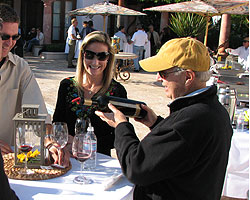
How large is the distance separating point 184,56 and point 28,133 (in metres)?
1.09

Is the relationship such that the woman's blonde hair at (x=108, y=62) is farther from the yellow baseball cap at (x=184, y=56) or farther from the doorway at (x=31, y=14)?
the doorway at (x=31, y=14)

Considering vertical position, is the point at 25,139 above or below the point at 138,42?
below

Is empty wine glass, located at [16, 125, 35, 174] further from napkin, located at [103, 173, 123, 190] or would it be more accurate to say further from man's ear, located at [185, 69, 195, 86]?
man's ear, located at [185, 69, 195, 86]

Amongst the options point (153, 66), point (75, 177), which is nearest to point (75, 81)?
point (75, 177)

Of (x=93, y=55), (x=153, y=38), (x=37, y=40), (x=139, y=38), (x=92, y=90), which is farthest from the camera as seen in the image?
(x=37, y=40)

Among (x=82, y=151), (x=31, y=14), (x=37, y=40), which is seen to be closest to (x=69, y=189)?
(x=82, y=151)

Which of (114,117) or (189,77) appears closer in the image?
(189,77)

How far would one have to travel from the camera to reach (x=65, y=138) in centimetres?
226

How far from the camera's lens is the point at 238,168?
380 cm

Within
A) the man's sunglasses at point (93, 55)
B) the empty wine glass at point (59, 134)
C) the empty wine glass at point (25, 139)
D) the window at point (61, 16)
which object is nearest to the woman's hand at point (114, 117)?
the empty wine glass at point (59, 134)

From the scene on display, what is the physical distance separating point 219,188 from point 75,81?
5.95 ft

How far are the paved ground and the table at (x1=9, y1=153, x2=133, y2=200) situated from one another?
131 inches

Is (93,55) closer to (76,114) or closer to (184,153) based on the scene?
(76,114)

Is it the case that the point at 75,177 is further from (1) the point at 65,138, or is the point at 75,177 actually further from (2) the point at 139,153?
(2) the point at 139,153
